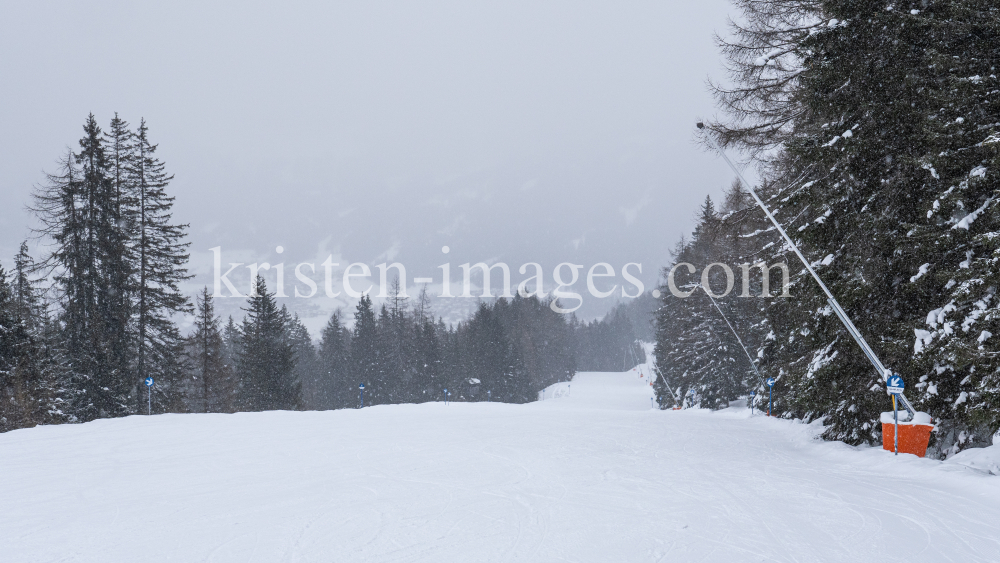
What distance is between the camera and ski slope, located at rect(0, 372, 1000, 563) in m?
4.95

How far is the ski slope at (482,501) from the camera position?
495cm

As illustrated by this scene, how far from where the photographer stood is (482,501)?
6641mm

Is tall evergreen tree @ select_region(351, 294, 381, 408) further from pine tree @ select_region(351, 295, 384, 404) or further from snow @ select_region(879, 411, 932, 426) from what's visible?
snow @ select_region(879, 411, 932, 426)

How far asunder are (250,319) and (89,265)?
1992cm

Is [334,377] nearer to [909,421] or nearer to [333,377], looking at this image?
[333,377]

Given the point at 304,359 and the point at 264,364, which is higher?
the point at 264,364

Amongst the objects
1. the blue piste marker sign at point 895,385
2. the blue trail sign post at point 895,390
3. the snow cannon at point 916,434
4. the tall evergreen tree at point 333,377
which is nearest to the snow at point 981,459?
the snow cannon at point 916,434

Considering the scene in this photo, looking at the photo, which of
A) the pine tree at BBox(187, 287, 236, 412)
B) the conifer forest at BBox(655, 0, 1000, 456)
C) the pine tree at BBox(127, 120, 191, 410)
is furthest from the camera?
the pine tree at BBox(187, 287, 236, 412)

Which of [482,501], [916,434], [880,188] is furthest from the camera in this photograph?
[880,188]

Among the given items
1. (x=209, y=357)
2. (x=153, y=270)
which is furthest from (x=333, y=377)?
(x=153, y=270)

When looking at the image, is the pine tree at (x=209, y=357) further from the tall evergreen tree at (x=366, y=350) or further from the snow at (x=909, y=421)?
the snow at (x=909, y=421)

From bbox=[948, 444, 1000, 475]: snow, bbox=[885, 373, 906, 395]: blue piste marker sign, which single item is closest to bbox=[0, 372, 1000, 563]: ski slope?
bbox=[948, 444, 1000, 475]: snow

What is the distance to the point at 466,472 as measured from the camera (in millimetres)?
8500

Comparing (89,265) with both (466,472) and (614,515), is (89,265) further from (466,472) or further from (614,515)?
(614,515)
